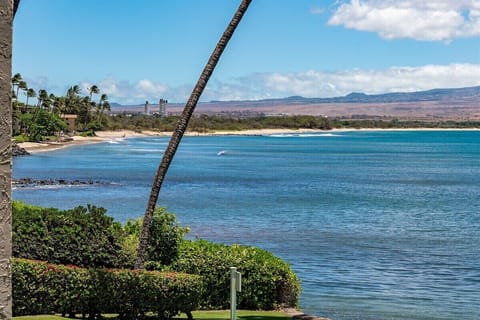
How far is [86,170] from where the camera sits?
79375 millimetres

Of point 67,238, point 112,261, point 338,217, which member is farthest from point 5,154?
point 338,217

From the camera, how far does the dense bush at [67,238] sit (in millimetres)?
13320

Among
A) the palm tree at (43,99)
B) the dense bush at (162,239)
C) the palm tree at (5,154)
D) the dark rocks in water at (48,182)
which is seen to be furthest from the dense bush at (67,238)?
the palm tree at (43,99)

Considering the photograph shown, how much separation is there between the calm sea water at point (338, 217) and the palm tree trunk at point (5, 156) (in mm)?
15097

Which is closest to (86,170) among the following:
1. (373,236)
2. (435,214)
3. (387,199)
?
(387,199)

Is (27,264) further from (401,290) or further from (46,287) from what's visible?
(401,290)

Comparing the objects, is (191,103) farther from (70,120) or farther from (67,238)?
(70,120)

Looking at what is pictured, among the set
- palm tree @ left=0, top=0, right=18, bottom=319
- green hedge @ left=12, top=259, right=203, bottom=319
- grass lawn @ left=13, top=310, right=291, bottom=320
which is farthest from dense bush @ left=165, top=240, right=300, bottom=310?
palm tree @ left=0, top=0, right=18, bottom=319

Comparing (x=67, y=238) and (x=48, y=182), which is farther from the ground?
(x=67, y=238)

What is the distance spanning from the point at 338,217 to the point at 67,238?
31452 mm

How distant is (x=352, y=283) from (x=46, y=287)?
1380 cm

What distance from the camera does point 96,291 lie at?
40.3 feet

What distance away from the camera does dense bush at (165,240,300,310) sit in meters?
15.5

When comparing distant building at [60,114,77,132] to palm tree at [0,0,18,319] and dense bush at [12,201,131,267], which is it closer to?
dense bush at [12,201,131,267]
